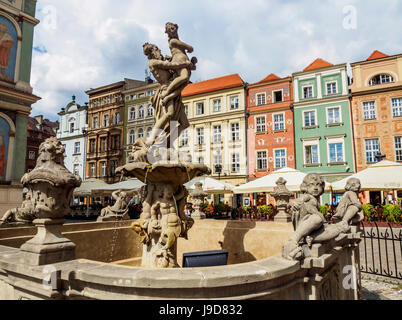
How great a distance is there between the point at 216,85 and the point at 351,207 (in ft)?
93.4

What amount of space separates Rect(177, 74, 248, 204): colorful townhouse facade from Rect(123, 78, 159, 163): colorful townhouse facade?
5576mm

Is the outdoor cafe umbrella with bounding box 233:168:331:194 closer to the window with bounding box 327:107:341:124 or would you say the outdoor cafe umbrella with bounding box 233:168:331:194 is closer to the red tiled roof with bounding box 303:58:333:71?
the window with bounding box 327:107:341:124

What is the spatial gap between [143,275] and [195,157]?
28.2m

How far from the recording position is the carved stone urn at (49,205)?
2596 millimetres

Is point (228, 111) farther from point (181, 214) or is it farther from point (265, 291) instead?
point (265, 291)

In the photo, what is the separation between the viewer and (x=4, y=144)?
46.2ft

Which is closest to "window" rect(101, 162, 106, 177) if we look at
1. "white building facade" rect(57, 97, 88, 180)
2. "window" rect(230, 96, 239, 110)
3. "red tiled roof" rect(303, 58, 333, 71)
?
"white building facade" rect(57, 97, 88, 180)

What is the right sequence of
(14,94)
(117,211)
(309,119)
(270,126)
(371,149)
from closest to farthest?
(117,211)
(14,94)
(371,149)
(309,119)
(270,126)

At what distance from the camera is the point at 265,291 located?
219 centimetres

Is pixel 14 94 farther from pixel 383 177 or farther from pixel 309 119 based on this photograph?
pixel 309 119

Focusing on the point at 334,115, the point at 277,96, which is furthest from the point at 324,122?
the point at 277,96

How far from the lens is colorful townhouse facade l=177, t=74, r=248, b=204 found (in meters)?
27.7

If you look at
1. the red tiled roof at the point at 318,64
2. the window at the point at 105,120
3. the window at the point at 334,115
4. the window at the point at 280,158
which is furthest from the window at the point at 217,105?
the window at the point at 105,120
